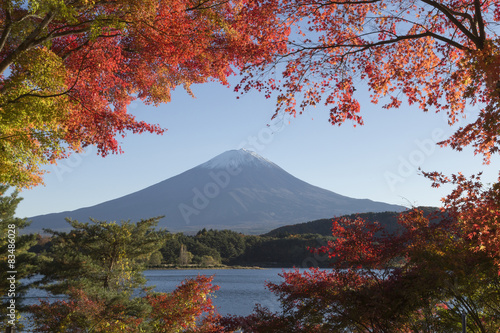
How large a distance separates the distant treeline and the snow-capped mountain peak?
87401mm

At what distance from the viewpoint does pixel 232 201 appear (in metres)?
137

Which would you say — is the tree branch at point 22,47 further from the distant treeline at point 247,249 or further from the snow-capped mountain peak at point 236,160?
A: the snow-capped mountain peak at point 236,160

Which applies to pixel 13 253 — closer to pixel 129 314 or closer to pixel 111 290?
pixel 111 290

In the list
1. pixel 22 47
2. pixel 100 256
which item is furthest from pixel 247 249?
pixel 22 47

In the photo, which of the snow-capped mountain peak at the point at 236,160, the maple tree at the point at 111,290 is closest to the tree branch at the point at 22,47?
the maple tree at the point at 111,290

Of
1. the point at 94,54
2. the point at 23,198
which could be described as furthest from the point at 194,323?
the point at 23,198

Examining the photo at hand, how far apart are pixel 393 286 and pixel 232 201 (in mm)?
132035

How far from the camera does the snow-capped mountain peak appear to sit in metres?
150

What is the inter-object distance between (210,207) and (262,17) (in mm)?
Result: 135592

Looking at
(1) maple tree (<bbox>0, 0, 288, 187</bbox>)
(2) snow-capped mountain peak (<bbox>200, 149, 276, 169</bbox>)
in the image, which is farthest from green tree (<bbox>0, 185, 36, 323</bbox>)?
(2) snow-capped mountain peak (<bbox>200, 149, 276, 169</bbox>)

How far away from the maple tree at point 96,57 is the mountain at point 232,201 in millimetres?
107049

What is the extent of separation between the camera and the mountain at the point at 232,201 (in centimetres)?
12284

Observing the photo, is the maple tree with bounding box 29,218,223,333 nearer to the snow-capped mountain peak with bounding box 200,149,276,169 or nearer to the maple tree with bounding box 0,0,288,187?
the maple tree with bounding box 0,0,288,187

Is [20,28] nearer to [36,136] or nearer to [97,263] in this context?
[36,136]
